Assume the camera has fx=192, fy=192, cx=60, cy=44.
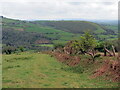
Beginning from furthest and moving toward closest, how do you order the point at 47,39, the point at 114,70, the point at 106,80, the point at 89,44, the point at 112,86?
the point at 47,39 → the point at 89,44 → the point at 114,70 → the point at 106,80 → the point at 112,86

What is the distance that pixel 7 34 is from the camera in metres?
191

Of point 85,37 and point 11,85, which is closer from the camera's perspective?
point 11,85

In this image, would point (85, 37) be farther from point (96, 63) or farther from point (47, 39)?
point (47, 39)

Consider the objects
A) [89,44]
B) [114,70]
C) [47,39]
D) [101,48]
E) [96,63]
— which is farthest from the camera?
[47,39]

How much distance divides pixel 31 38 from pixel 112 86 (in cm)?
17217

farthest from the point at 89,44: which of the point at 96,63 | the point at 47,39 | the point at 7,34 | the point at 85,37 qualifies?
A: the point at 7,34

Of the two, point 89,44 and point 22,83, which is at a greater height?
point 89,44

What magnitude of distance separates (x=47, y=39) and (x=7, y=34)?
40579 millimetres

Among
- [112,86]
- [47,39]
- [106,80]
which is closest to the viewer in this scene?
[112,86]

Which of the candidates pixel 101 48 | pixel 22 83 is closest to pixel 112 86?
pixel 22 83

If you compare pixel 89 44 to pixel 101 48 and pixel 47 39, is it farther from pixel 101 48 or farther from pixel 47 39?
pixel 47 39

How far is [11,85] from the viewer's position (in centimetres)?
2058

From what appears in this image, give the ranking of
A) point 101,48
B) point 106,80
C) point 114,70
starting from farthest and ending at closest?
1. point 101,48
2. point 114,70
3. point 106,80

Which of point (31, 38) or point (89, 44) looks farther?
point (31, 38)
